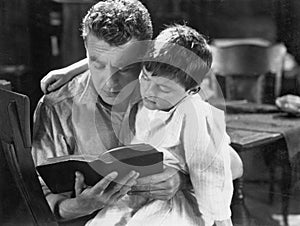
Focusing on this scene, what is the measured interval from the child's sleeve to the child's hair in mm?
64

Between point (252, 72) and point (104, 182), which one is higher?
point (252, 72)

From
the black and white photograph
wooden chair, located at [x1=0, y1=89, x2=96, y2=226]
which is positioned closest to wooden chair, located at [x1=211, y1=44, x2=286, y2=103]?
the black and white photograph

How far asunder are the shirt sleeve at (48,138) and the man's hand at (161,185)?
0.15 meters

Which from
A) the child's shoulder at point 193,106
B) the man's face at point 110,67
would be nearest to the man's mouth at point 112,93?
the man's face at point 110,67

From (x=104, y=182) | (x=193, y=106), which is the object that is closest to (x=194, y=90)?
(x=193, y=106)

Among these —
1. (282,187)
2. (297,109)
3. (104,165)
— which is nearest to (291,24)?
(297,109)

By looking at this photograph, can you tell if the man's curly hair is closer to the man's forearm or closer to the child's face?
the child's face

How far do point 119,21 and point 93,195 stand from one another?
0.32 meters

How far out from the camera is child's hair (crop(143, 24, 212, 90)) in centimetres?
95

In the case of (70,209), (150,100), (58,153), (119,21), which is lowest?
(70,209)

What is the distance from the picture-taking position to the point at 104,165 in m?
0.98

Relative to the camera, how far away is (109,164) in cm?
98

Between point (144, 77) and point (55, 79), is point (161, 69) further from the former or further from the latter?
point (55, 79)

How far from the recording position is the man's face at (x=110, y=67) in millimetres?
972
